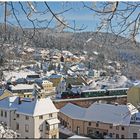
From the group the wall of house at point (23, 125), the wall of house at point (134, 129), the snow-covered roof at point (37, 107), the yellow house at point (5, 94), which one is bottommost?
the wall of house at point (134, 129)

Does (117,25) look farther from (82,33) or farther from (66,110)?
(66,110)

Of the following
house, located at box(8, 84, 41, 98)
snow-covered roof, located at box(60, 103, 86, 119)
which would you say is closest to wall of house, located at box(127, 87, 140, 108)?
snow-covered roof, located at box(60, 103, 86, 119)

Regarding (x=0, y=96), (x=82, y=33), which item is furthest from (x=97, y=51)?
(x=0, y=96)

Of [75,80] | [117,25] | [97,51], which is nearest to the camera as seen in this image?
[117,25]

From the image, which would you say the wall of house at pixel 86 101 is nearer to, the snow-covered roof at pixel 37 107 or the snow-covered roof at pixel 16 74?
the snow-covered roof at pixel 37 107

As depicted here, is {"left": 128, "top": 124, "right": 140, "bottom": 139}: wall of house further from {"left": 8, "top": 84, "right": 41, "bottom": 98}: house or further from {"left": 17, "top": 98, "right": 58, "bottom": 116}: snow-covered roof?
{"left": 8, "top": 84, "right": 41, "bottom": 98}: house

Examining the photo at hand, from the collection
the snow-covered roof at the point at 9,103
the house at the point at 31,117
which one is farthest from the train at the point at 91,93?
the snow-covered roof at the point at 9,103

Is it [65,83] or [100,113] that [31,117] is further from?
[100,113]
